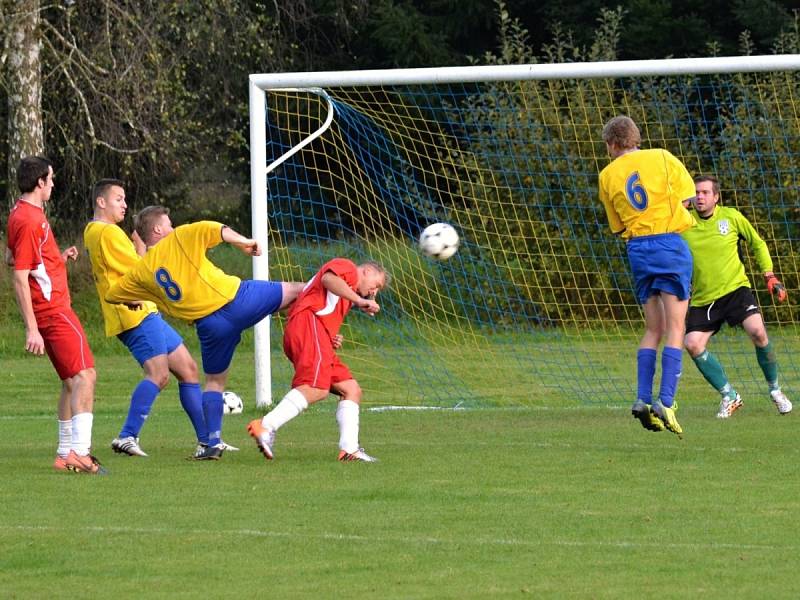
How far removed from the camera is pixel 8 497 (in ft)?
27.1

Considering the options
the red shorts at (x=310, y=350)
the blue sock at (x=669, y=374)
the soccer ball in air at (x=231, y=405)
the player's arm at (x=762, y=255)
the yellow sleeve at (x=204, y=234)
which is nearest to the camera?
the red shorts at (x=310, y=350)

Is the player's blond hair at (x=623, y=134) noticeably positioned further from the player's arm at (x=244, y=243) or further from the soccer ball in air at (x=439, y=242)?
the player's arm at (x=244, y=243)

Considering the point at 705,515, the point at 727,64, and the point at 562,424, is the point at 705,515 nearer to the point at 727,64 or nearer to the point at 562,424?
the point at 562,424

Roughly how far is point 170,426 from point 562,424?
300cm

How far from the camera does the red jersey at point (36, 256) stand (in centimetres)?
898

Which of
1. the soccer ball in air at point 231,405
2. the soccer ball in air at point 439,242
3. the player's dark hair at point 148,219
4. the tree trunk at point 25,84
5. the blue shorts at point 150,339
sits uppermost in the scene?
the tree trunk at point 25,84

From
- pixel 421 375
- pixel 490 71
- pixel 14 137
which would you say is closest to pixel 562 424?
pixel 490 71

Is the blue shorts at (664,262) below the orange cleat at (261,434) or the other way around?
the other way around

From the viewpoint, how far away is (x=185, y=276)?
952cm

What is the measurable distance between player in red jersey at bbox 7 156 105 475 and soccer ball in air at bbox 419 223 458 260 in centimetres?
241

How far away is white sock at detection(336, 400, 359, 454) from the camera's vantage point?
9.36 m

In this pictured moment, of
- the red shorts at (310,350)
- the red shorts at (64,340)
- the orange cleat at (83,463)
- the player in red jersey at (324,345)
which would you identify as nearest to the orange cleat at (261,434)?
the player in red jersey at (324,345)

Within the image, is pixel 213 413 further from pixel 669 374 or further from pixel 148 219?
pixel 669 374

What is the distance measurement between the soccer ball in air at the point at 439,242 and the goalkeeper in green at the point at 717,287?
7.85 ft
